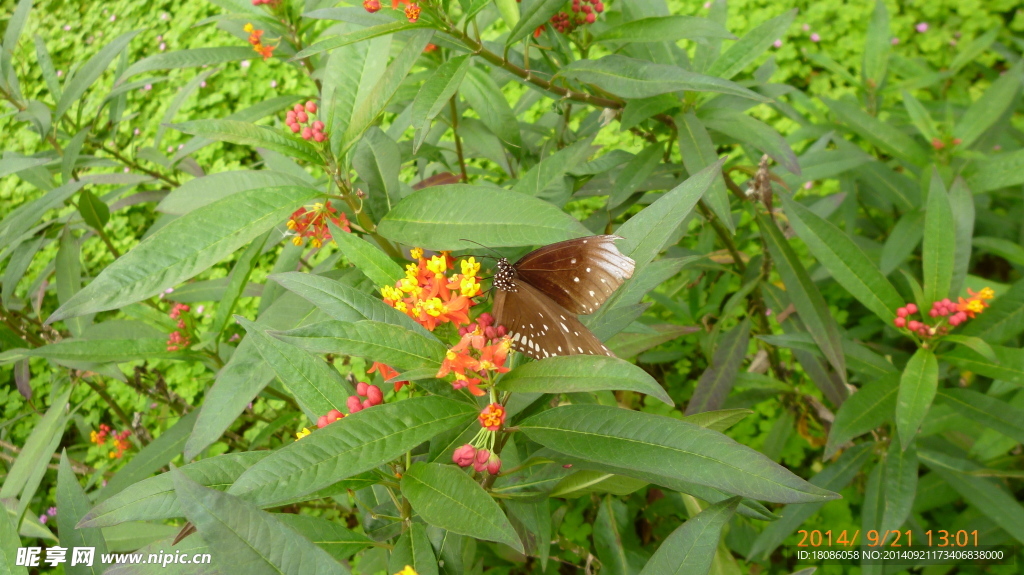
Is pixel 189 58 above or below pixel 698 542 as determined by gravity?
above

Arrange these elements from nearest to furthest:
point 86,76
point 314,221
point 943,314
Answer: point 314,221
point 943,314
point 86,76

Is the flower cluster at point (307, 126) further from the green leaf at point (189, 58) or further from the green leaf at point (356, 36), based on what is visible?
the green leaf at point (189, 58)

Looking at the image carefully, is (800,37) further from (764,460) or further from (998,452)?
(764,460)

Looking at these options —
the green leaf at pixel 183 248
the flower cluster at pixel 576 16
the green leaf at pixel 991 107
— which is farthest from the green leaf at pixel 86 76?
the green leaf at pixel 991 107

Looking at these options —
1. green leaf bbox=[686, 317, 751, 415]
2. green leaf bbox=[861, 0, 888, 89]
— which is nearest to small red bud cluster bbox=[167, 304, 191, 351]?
green leaf bbox=[686, 317, 751, 415]

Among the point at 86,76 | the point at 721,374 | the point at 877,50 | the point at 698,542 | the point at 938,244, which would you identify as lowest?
the point at 721,374

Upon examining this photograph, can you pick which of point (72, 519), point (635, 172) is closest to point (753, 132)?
point (635, 172)

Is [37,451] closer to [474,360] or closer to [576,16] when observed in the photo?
[474,360]
